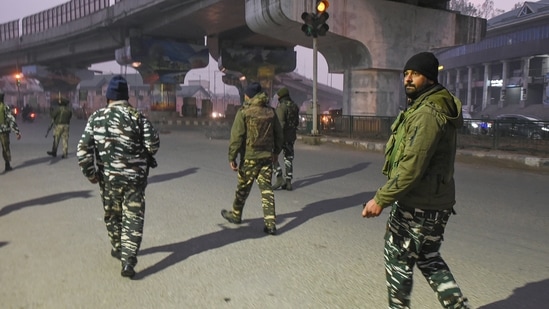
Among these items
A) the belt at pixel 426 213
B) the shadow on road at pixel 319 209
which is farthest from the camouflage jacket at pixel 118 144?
the belt at pixel 426 213

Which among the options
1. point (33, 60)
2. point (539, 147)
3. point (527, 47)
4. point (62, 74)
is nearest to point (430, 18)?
point (539, 147)

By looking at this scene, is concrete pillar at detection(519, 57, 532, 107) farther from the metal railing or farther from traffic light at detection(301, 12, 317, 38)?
traffic light at detection(301, 12, 317, 38)

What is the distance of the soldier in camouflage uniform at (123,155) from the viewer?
3717mm

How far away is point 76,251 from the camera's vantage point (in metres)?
4.43

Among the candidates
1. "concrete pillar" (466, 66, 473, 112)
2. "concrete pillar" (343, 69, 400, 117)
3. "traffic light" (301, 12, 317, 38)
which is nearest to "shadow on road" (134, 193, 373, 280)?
"traffic light" (301, 12, 317, 38)

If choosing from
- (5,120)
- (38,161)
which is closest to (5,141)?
(5,120)

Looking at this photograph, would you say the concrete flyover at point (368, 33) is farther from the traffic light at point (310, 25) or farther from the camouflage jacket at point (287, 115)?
the camouflage jacket at point (287, 115)

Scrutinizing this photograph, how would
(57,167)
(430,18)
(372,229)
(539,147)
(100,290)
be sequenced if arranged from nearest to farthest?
(100,290)
(372,229)
(57,167)
(539,147)
(430,18)

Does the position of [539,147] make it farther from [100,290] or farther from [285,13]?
[100,290]

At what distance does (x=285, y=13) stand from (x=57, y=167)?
29.6ft

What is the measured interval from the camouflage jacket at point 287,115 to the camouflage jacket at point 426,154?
4934 mm

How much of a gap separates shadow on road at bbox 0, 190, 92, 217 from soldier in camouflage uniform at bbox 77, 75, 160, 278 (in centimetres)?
319

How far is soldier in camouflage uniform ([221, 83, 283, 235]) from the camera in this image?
16.7 feet

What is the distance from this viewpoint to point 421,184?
2.48 m
